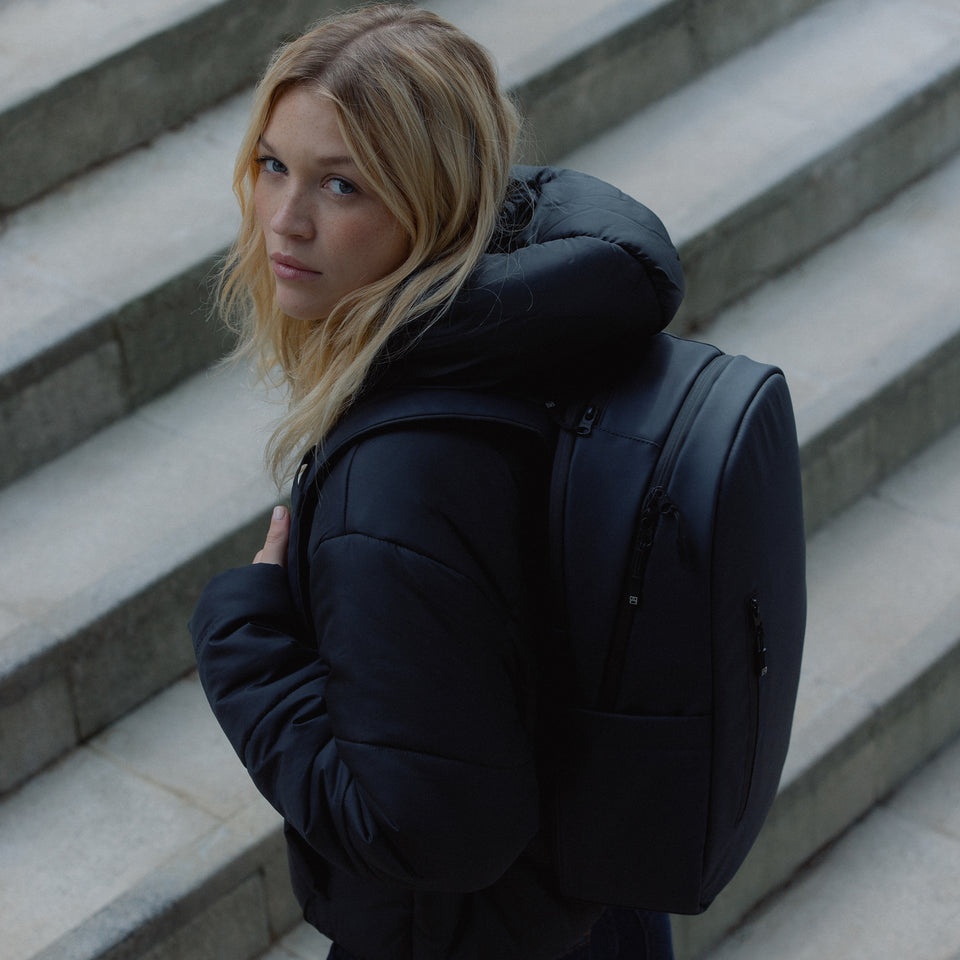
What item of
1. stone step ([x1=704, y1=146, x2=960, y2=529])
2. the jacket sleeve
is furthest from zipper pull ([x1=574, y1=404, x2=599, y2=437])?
stone step ([x1=704, y1=146, x2=960, y2=529])

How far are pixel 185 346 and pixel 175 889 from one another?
138 cm

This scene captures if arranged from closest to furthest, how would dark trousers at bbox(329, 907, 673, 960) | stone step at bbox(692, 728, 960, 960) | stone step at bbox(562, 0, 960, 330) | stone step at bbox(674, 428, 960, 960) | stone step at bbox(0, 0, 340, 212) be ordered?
dark trousers at bbox(329, 907, 673, 960) → stone step at bbox(692, 728, 960, 960) → stone step at bbox(674, 428, 960, 960) → stone step at bbox(0, 0, 340, 212) → stone step at bbox(562, 0, 960, 330)

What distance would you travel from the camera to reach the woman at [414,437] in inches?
58.8

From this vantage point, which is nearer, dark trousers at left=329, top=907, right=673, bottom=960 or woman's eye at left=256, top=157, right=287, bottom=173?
woman's eye at left=256, top=157, right=287, bottom=173

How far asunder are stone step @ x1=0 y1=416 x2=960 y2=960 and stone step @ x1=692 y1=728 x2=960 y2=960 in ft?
A: 0.16

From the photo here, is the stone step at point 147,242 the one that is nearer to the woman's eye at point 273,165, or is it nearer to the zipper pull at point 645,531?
the woman's eye at point 273,165

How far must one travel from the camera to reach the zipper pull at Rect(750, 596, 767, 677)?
1629 mm

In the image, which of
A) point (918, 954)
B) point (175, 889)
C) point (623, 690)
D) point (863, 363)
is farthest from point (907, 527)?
point (623, 690)

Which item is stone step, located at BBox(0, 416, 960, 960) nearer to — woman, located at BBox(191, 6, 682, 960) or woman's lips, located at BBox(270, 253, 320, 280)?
woman, located at BBox(191, 6, 682, 960)

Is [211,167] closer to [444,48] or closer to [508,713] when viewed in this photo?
[444,48]

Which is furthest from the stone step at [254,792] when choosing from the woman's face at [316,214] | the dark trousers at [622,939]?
the woman's face at [316,214]

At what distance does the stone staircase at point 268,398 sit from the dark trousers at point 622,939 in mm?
917

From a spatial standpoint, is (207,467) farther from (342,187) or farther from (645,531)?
(645,531)

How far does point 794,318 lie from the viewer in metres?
4.09
